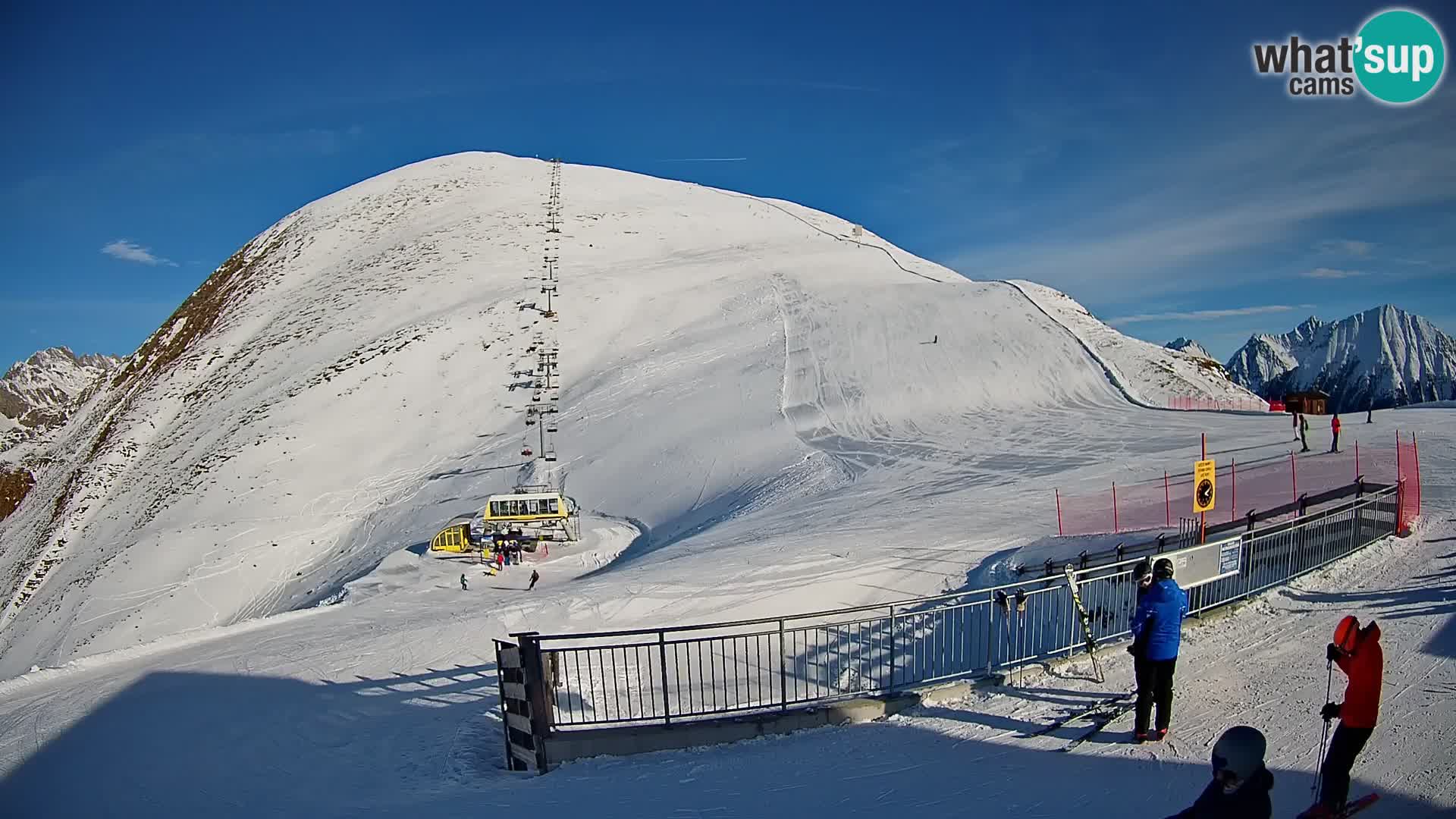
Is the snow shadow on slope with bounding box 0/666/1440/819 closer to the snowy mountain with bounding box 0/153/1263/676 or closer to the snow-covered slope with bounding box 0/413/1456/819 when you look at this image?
the snow-covered slope with bounding box 0/413/1456/819

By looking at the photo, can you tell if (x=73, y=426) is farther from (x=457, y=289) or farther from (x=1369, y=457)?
(x=1369, y=457)

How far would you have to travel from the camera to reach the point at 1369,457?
934 inches

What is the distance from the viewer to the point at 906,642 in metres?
13.5

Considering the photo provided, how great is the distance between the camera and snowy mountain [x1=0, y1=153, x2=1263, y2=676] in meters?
29.7

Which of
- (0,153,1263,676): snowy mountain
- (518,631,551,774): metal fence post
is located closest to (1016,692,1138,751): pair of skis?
(518,631,551,774): metal fence post

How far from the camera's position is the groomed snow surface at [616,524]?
8094 mm

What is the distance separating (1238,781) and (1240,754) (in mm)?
127

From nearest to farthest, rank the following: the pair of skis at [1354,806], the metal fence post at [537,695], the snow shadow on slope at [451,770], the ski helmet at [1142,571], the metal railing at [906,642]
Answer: the pair of skis at [1354,806] < the snow shadow on slope at [451,770] < the ski helmet at [1142,571] < the metal fence post at [537,695] < the metal railing at [906,642]

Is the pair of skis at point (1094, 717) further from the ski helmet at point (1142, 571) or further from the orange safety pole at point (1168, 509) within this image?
the orange safety pole at point (1168, 509)

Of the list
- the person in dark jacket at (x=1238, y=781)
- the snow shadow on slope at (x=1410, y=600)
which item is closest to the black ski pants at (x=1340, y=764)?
the person in dark jacket at (x=1238, y=781)

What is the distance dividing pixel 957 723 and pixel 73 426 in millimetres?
73924

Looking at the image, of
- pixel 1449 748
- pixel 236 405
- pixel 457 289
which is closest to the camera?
pixel 1449 748

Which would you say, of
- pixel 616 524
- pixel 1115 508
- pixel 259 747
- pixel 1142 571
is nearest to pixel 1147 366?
pixel 1115 508

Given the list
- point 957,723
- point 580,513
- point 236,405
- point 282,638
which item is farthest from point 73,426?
point 957,723
